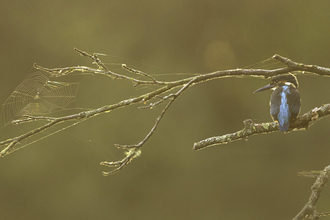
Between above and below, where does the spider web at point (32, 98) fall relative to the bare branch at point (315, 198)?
above

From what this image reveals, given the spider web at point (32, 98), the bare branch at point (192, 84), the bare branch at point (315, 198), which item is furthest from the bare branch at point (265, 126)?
the spider web at point (32, 98)

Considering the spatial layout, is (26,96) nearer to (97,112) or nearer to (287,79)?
(97,112)

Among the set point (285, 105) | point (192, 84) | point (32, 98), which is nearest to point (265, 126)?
point (285, 105)

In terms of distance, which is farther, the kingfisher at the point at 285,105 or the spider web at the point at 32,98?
the spider web at the point at 32,98

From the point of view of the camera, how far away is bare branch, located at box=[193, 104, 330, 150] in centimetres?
103

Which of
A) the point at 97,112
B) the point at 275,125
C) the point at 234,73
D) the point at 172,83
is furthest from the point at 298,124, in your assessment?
the point at 97,112

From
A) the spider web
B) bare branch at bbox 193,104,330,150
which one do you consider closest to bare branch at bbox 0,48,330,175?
bare branch at bbox 193,104,330,150

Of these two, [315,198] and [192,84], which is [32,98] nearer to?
[192,84]

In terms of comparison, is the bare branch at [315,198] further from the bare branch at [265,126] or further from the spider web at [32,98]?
the spider web at [32,98]

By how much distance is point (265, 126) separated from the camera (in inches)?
41.9

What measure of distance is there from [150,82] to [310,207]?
2.79 ft

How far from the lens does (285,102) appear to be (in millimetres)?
1004

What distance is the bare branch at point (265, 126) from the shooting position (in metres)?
1.03

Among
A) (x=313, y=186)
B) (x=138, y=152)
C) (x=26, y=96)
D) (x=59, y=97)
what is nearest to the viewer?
(x=138, y=152)
